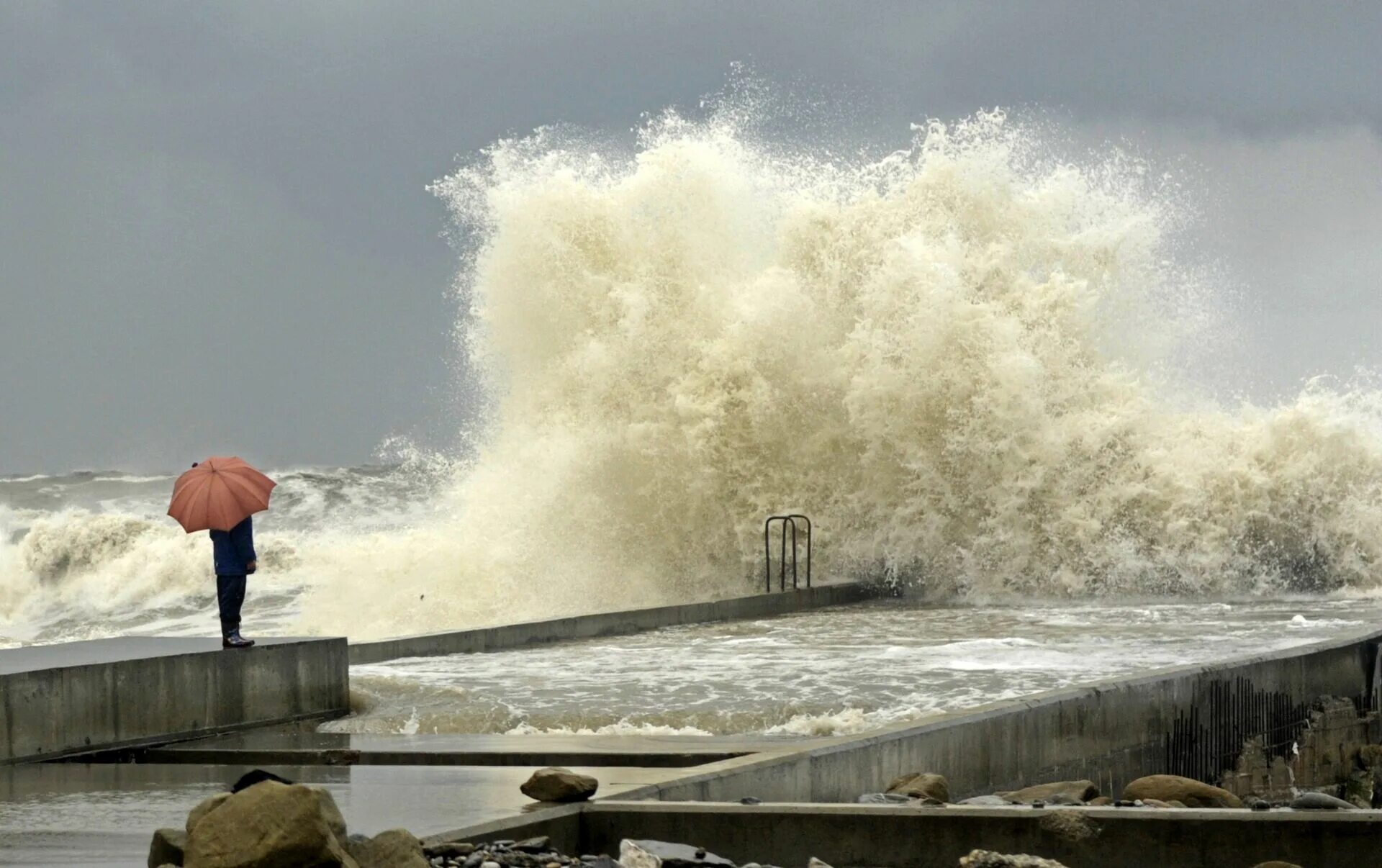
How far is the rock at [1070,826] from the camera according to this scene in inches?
169

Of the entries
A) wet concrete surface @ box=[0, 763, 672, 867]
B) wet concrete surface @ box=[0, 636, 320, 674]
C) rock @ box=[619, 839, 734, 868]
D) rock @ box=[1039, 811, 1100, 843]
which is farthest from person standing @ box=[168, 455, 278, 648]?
rock @ box=[1039, 811, 1100, 843]

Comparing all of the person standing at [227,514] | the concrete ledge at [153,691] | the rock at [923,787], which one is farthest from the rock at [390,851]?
the person standing at [227,514]

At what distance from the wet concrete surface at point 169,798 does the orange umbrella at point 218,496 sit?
153cm

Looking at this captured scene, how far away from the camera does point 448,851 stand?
413cm

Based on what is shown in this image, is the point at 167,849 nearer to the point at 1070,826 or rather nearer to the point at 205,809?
the point at 205,809

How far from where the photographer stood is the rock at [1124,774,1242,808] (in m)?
5.98

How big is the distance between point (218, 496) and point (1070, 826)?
16.4 feet

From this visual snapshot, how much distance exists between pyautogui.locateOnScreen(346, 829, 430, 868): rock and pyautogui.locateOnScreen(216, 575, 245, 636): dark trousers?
13.9 ft

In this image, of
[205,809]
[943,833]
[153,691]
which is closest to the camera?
[205,809]

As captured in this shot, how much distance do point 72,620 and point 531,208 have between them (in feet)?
35.1

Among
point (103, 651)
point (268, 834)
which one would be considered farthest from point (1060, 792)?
point (103, 651)

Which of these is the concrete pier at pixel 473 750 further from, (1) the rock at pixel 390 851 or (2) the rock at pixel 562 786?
(1) the rock at pixel 390 851

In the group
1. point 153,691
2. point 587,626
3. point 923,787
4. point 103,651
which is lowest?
point 923,787

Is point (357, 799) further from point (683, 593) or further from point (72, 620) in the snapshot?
point (72, 620)
